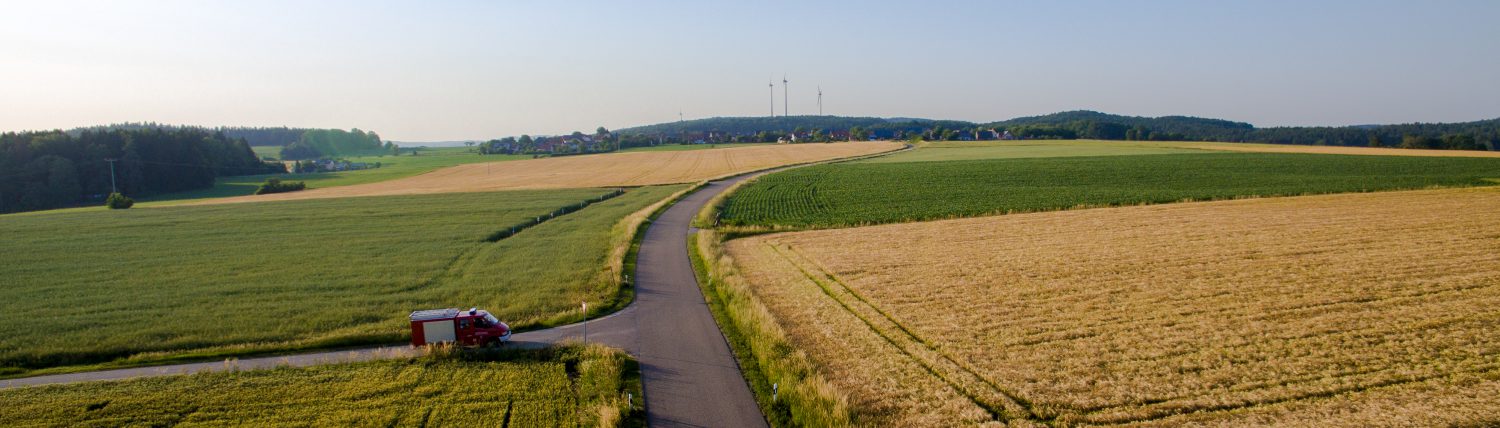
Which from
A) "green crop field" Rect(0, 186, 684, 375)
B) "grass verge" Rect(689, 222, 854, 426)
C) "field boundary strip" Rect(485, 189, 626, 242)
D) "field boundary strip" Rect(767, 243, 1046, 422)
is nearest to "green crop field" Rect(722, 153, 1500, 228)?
"field boundary strip" Rect(485, 189, 626, 242)

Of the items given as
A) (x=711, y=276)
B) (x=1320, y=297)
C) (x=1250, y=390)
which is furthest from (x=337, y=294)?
(x=1320, y=297)

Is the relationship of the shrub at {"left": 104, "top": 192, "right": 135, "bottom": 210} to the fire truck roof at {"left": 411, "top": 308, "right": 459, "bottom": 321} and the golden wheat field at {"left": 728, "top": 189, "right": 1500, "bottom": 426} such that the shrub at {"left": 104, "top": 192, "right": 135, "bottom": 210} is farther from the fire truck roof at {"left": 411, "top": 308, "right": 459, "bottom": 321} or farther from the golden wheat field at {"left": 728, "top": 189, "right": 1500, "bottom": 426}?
the fire truck roof at {"left": 411, "top": 308, "right": 459, "bottom": 321}

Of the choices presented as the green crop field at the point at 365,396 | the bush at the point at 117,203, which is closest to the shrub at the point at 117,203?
the bush at the point at 117,203

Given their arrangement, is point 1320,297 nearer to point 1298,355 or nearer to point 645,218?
point 1298,355

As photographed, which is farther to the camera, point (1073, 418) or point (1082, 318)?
point (1082, 318)

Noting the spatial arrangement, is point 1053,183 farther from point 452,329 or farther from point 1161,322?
point 452,329

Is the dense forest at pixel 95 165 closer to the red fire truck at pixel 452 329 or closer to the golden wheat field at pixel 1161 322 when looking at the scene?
the red fire truck at pixel 452 329
